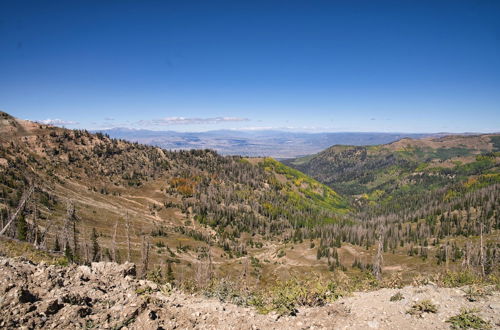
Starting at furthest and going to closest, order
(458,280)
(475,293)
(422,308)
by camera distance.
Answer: (458,280) < (475,293) < (422,308)

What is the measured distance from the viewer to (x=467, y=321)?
37.7 feet

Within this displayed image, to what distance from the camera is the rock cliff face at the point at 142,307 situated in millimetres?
9797

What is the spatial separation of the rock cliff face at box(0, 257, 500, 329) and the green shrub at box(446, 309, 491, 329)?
0.33 m

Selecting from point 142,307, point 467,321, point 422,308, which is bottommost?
point 422,308

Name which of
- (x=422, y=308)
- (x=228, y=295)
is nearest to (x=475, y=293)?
(x=422, y=308)

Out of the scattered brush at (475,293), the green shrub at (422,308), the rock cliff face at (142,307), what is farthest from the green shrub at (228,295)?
the scattered brush at (475,293)

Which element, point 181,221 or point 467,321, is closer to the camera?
point 467,321

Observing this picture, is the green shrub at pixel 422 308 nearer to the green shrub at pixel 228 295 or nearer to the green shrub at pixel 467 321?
the green shrub at pixel 467 321

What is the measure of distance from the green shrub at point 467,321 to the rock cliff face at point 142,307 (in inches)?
13.0

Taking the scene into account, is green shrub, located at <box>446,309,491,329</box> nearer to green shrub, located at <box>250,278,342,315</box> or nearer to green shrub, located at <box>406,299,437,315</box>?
green shrub, located at <box>406,299,437,315</box>

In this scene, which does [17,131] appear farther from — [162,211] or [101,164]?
[162,211]

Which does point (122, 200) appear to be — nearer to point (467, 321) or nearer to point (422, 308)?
point (422, 308)

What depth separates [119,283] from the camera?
546 inches

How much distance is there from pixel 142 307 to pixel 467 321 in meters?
14.0
